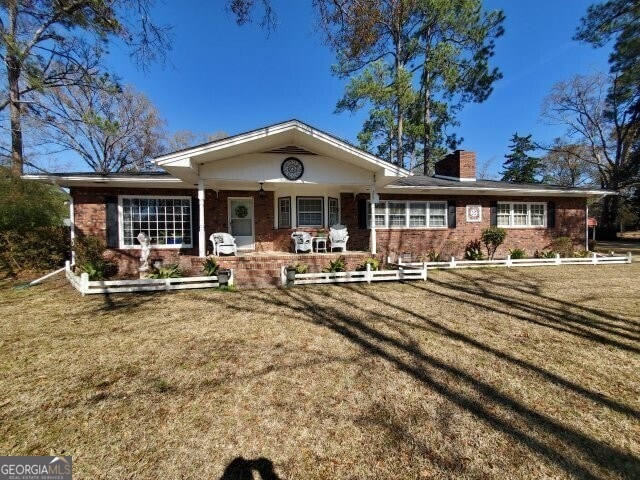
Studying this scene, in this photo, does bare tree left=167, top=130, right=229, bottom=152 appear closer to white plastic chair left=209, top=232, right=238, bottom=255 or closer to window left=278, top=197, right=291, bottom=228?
window left=278, top=197, right=291, bottom=228

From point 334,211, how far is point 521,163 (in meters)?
29.5

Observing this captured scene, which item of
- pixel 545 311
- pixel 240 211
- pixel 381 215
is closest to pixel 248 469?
pixel 545 311

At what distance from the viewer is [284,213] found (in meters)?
10.7

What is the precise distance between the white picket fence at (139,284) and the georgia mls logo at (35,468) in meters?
5.14

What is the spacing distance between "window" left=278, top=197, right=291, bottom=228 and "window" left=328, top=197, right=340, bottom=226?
1.58 m

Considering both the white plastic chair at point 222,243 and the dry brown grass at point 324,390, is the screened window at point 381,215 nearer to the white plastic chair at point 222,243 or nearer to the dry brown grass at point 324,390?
the white plastic chair at point 222,243

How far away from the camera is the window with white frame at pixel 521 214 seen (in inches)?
495

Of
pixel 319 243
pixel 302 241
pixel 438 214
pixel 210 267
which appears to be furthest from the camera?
pixel 438 214

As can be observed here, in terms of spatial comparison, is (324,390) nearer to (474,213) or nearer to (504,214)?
(474,213)

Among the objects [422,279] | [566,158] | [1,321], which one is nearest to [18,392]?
[1,321]

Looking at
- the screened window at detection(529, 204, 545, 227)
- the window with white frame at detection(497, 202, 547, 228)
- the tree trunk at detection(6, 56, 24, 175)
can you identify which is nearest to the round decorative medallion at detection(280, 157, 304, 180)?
the window with white frame at detection(497, 202, 547, 228)

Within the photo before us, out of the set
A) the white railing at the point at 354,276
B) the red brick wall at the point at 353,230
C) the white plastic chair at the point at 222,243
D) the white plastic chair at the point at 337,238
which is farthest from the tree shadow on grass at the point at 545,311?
the white plastic chair at the point at 222,243

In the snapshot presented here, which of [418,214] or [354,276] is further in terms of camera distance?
[418,214]

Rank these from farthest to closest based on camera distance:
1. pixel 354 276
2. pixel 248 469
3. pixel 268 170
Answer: pixel 268 170, pixel 354 276, pixel 248 469
